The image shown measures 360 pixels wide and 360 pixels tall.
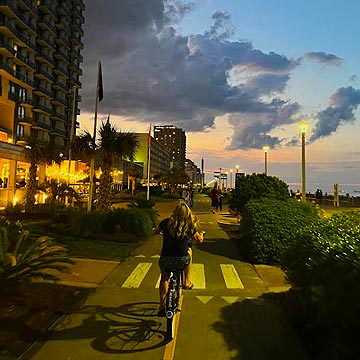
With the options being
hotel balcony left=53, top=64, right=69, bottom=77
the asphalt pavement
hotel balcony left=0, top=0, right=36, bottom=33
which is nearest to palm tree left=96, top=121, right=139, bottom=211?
the asphalt pavement

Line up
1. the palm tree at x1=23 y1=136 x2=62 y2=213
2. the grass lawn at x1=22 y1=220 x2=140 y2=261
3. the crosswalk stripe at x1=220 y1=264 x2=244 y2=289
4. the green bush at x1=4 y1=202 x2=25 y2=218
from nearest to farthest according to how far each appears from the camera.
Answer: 1. the crosswalk stripe at x1=220 y1=264 x2=244 y2=289
2. the grass lawn at x1=22 y1=220 x2=140 y2=261
3. the green bush at x1=4 y1=202 x2=25 y2=218
4. the palm tree at x1=23 y1=136 x2=62 y2=213

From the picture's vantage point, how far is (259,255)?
440 inches

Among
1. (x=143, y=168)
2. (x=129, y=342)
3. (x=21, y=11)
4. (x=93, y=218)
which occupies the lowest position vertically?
(x=129, y=342)

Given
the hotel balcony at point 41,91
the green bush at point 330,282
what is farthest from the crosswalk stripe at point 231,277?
the hotel balcony at point 41,91

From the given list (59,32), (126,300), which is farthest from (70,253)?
(59,32)

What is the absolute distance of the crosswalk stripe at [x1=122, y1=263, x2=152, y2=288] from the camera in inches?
340

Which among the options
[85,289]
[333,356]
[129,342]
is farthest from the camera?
[85,289]

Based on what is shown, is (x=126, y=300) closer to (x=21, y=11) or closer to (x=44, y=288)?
(x=44, y=288)

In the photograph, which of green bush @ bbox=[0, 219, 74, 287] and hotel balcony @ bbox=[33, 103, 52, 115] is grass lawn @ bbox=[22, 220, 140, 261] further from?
hotel balcony @ bbox=[33, 103, 52, 115]

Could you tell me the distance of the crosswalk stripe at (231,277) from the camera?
879 centimetres

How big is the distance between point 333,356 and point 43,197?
25815mm

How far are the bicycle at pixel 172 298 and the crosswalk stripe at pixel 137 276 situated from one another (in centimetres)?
274

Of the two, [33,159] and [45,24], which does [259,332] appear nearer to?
[33,159]

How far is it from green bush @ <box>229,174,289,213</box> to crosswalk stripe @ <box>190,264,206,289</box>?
7995 mm
